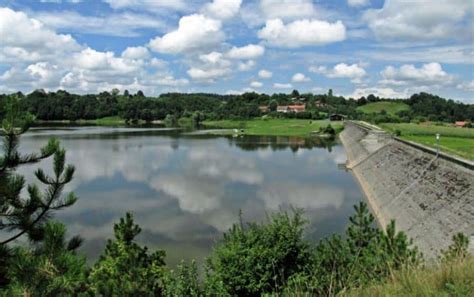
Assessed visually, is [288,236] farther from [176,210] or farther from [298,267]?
[176,210]

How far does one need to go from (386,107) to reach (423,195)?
140m

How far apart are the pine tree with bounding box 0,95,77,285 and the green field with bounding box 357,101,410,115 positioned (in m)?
149

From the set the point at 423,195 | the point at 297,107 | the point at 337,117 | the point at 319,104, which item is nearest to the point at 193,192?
the point at 423,195

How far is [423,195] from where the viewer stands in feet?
77.2

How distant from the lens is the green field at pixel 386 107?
151 metres

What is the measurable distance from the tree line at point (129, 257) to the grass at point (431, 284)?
290 mm

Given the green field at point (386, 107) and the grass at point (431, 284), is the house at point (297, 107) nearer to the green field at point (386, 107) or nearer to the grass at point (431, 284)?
the green field at point (386, 107)

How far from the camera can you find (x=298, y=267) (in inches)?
397

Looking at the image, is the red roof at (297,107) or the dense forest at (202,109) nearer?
the dense forest at (202,109)

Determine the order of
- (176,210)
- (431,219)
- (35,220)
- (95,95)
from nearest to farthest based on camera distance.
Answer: (35,220)
(431,219)
(176,210)
(95,95)

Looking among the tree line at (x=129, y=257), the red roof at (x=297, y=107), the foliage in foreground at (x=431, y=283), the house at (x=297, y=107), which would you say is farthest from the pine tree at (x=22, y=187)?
the red roof at (x=297, y=107)

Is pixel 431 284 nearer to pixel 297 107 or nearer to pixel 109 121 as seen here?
pixel 109 121

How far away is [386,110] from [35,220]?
510ft

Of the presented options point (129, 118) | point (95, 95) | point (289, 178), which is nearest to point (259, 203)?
point (289, 178)
